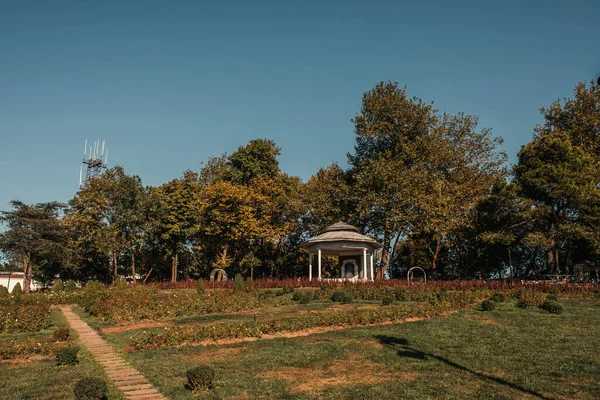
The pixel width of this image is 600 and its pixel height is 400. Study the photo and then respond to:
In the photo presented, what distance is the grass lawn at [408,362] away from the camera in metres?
9.30

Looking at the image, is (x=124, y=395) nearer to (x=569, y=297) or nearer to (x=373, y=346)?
(x=373, y=346)

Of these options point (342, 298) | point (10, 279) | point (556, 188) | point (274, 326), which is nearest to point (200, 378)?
point (274, 326)

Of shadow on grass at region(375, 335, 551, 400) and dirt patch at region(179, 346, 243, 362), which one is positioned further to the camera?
dirt patch at region(179, 346, 243, 362)

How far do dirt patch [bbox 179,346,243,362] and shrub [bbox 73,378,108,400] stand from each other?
3.91 metres

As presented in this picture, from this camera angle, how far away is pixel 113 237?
44844mm

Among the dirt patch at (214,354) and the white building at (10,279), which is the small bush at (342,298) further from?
the white building at (10,279)

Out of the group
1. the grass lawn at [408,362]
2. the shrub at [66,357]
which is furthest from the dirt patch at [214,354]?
the shrub at [66,357]

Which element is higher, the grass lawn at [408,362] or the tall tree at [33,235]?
the tall tree at [33,235]

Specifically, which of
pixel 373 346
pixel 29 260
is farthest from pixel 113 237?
pixel 373 346

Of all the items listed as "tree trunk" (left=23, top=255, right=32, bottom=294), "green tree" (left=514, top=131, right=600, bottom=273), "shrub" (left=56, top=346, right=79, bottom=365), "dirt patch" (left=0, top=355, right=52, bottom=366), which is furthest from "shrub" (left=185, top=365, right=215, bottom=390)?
"tree trunk" (left=23, top=255, right=32, bottom=294)

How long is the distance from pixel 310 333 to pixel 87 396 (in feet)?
27.2

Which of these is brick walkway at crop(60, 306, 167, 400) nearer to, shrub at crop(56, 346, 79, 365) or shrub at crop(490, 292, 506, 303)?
shrub at crop(56, 346, 79, 365)

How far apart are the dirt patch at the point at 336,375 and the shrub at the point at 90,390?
3.44 meters

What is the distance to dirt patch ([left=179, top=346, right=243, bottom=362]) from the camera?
40.3 ft
